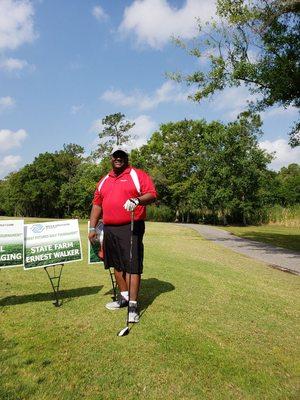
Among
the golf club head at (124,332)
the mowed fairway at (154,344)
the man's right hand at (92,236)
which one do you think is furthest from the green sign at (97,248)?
the golf club head at (124,332)

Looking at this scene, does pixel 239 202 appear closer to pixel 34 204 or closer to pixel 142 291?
pixel 142 291

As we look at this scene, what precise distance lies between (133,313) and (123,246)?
1.01 m

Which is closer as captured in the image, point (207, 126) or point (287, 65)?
point (287, 65)

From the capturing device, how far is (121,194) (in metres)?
6.16

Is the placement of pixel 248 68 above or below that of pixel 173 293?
above

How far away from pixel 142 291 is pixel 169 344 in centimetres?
284

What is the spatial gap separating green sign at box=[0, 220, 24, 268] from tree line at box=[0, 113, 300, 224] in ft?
Answer: 95.2

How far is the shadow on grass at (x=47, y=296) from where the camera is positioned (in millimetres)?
7039

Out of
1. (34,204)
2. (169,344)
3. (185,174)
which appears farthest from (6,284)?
(34,204)

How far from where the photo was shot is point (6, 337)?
5.26 metres

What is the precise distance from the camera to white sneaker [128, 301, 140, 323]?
19.2 feet

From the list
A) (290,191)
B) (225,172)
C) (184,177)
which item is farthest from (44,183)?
(290,191)

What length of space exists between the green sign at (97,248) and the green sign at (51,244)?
0.96ft

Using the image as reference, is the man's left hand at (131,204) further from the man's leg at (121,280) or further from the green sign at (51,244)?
the green sign at (51,244)
